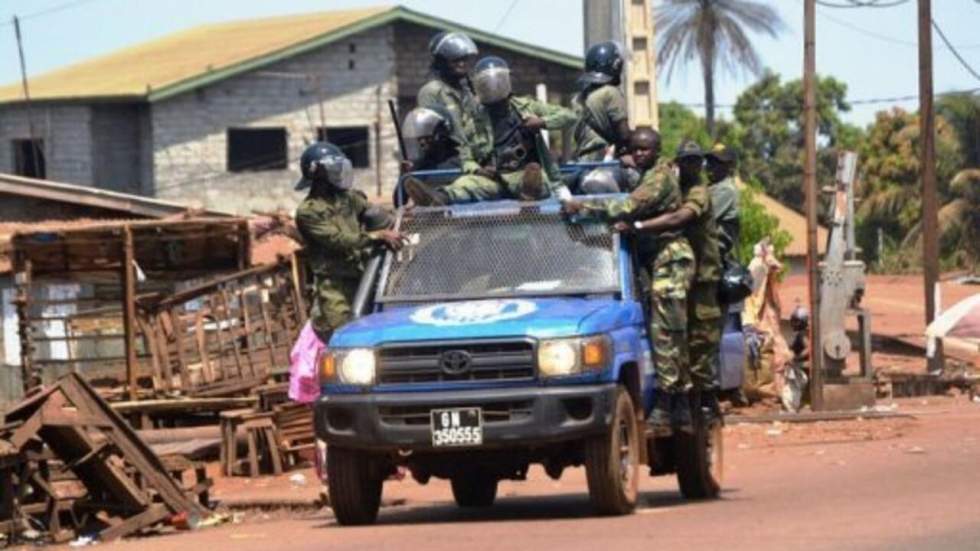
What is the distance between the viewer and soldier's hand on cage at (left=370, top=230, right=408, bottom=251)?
15.0 m

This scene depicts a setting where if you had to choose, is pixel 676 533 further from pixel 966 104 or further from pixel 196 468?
pixel 966 104

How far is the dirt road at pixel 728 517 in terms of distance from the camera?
41.2ft

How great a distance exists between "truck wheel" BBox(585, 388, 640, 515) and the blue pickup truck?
0.4 inches

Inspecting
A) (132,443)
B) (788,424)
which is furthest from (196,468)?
(788,424)

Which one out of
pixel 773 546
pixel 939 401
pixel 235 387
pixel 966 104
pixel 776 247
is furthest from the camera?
pixel 966 104

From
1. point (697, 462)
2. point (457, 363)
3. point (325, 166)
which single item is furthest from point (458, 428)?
point (697, 462)

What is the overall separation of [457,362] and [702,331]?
248cm

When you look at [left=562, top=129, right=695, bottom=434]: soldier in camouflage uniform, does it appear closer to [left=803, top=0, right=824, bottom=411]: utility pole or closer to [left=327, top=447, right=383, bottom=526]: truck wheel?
[left=327, top=447, right=383, bottom=526]: truck wheel

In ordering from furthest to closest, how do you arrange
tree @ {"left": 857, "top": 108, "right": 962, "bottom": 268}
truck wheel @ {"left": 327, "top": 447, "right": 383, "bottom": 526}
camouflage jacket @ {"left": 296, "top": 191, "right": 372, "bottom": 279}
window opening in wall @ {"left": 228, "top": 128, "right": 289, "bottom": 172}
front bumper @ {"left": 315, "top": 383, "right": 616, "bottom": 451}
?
tree @ {"left": 857, "top": 108, "right": 962, "bottom": 268}, window opening in wall @ {"left": 228, "top": 128, "right": 289, "bottom": 172}, camouflage jacket @ {"left": 296, "top": 191, "right": 372, "bottom": 279}, truck wheel @ {"left": 327, "top": 447, "right": 383, "bottom": 526}, front bumper @ {"left": 315, "top": 383, "right": 616, "bottom": 451}

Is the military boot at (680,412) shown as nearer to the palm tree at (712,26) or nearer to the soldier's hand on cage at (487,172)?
the soldier's hand on cage at (487,172)

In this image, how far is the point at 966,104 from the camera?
67.1m

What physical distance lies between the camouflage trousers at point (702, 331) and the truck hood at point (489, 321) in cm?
105

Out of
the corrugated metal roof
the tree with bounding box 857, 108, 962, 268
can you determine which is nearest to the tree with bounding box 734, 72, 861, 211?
the tree with bounding box 857, 108, 962, 268

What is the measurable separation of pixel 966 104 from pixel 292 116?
25708 millimetres
